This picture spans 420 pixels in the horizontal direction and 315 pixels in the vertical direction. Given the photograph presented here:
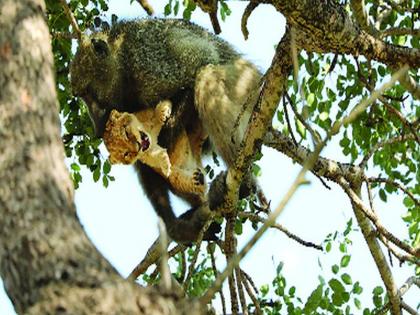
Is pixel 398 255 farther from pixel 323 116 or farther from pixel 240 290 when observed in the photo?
pixel 323 116

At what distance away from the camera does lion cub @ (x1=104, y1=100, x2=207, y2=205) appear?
191 inches

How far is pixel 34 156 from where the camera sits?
1749 mm

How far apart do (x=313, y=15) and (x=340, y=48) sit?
27 cm

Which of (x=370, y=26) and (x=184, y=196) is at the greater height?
(x=370, y=26)

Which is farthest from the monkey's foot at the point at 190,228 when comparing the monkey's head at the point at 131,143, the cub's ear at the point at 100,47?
the cub's ear at the point at 100,47

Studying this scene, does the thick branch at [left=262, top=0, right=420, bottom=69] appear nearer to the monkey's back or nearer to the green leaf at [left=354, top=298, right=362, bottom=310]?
the monkey's back

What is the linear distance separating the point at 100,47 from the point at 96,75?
18cm

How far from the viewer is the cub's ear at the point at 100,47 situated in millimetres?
5367

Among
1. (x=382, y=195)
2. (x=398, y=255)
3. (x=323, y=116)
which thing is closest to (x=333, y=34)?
(x=398, y=255)

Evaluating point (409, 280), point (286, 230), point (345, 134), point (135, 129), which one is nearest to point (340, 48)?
point (286, 230)

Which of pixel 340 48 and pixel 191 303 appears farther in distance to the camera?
pixel 340 48

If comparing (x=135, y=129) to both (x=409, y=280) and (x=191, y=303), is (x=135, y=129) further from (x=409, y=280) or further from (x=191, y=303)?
(x=191, y=303)

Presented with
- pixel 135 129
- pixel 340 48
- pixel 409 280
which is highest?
pixel 135 129

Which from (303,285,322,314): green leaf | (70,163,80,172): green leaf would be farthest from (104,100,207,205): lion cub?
(303,285,322,314): green leaf
